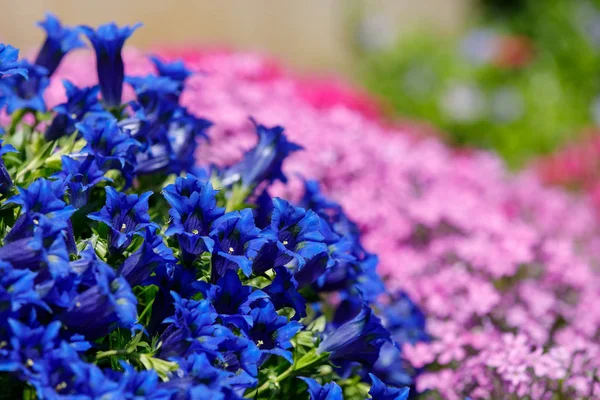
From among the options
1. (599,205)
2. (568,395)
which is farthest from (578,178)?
(568,395)

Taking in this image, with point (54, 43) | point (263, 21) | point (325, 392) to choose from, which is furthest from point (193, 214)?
point (263, 21)

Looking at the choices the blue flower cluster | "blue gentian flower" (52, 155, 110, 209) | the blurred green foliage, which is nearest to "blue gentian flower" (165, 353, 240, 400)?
the blue flower cluster

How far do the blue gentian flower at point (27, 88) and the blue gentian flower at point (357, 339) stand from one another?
956mm

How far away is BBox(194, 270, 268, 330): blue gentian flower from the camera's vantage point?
149 centimetres

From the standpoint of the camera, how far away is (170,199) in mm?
1521

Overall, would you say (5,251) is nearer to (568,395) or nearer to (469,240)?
(568,395)

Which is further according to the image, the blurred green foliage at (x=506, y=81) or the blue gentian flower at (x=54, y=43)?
the blurred green foliage at (x=506, y=81)

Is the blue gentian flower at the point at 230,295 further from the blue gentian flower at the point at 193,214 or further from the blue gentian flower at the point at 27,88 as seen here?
the blue gentian flower at the point at 27,88

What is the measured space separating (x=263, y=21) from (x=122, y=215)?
22.2 feet

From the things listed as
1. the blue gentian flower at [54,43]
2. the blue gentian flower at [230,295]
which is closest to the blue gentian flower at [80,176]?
the blue gentian flower at [230,295]

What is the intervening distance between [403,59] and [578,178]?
357cm

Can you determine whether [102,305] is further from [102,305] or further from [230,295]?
[230,295]

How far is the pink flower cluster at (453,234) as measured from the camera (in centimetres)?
213

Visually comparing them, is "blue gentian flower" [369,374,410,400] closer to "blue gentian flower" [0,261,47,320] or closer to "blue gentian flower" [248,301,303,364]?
Result: "blue gentian flower" [248,301,303,364]
